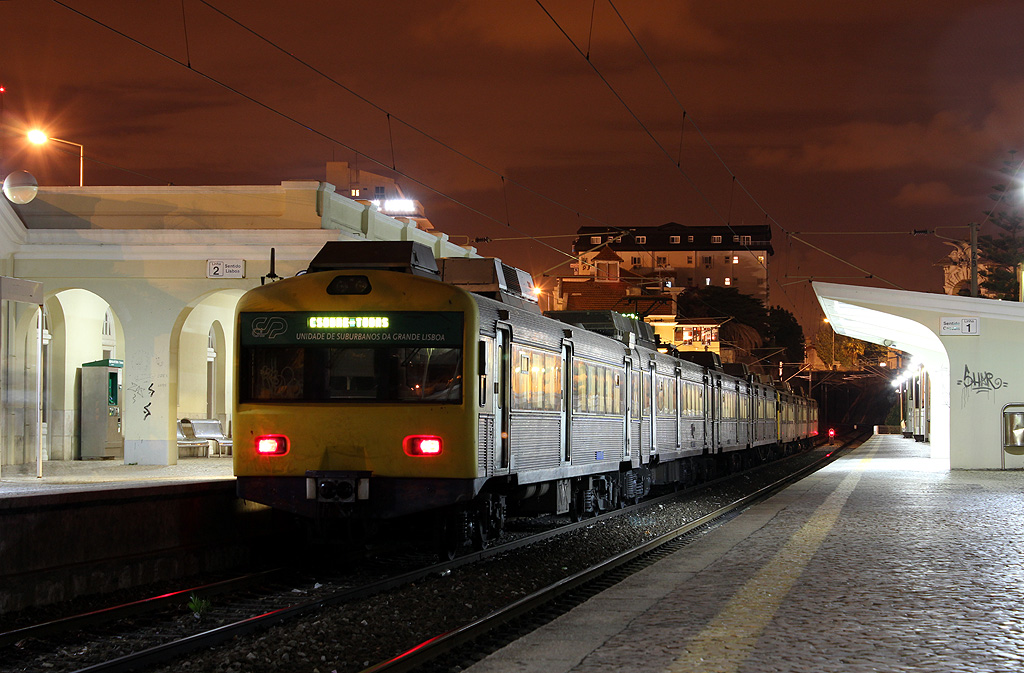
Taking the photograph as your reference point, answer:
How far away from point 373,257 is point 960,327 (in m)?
18.7

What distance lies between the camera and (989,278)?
6369cm

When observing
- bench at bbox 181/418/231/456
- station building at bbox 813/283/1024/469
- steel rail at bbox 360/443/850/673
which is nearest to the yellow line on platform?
steel rail at bbox 360/443/850/673

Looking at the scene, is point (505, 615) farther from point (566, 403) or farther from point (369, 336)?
point (566, 403)

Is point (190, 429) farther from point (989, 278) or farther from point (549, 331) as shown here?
point (989, 278)

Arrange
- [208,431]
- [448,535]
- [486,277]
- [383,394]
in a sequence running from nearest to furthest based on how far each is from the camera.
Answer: [383,394], [448,535], [486,277], [208,431]

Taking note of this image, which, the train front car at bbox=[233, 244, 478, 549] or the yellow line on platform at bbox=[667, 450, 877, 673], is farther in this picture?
the train front car at bbox=[233, 244, 478, 549]

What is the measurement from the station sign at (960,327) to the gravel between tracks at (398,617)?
14.8 meters

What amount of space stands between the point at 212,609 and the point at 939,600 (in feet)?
19.2

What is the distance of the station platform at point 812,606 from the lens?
22.6 feet

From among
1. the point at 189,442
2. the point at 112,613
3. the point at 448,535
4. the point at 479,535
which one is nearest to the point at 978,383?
the point at 479,535

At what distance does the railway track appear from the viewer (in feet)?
24.5

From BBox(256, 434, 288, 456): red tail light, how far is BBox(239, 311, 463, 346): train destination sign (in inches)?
36.2

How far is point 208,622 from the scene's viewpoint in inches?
348

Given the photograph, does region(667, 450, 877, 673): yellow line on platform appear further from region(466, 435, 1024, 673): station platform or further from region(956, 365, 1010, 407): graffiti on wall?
region(956, 365, 1010, 407): graffiti on wall
